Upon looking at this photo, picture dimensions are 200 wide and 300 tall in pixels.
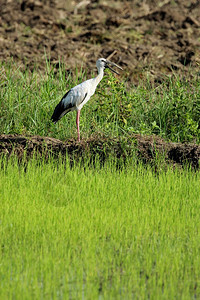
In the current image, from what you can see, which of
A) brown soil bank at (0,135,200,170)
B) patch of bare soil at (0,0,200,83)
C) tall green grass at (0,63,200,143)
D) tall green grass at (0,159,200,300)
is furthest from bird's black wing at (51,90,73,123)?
patch of bare soil at (0,0,200,83)

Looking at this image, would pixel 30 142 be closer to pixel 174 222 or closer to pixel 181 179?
pixel 181 179

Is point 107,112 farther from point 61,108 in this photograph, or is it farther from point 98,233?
point 98,233

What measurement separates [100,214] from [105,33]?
7261mm

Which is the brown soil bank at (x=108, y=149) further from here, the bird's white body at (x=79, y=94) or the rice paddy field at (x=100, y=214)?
the bird's white body at (x=79, y=94)

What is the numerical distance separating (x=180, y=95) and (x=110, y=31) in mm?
4558

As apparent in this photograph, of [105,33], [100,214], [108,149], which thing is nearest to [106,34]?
[105,33]

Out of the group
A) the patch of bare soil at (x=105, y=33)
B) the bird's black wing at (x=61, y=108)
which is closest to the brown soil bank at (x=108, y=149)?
the bird's black wing at (x=61, y=108)

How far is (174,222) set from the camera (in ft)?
16.8

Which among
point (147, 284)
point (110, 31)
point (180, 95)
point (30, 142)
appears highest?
point (110, 31)

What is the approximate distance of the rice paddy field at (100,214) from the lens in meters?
3.96

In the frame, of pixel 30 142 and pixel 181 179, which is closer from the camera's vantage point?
pixel 181 179

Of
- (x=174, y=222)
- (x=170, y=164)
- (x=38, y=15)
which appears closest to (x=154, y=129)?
(x=170, y=164)

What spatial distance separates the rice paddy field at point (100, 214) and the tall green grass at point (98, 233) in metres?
0.01

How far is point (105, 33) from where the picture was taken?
1186 centimetres
